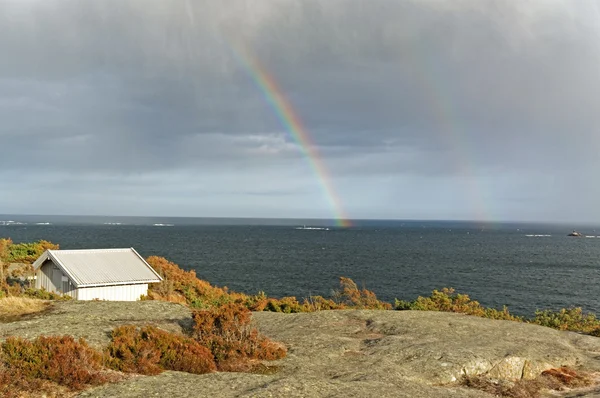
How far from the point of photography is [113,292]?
100 feet

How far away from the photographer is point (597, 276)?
87.9 m

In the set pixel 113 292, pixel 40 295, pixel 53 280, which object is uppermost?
pixel 53 280

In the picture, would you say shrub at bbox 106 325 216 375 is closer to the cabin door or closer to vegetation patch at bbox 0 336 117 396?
vegetation patch at bbox 0 336 117 396

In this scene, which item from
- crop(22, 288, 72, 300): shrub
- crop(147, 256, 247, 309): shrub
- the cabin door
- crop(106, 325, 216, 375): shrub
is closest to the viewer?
crop(106, 325, 216, 375): shrub

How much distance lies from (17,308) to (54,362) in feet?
31.2

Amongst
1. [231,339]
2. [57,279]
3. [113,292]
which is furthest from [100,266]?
[231,339]

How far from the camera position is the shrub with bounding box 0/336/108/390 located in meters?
10.3

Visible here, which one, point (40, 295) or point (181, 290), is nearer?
point (40, 295)

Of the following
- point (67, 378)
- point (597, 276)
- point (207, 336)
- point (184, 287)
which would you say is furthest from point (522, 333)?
point (597, 276)

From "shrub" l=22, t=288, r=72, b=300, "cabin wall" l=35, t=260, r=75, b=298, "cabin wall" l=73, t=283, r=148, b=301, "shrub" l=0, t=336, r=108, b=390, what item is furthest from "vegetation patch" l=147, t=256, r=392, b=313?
"shrub" l=0, t=336, r=108, b=390

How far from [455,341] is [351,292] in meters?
22.0

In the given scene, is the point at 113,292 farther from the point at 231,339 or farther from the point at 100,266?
the point at 231,339

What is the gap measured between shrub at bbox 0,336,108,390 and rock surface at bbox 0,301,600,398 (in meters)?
0.53

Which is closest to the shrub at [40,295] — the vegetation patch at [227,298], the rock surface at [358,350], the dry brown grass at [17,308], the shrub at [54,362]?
the rock surface at [358,350]
